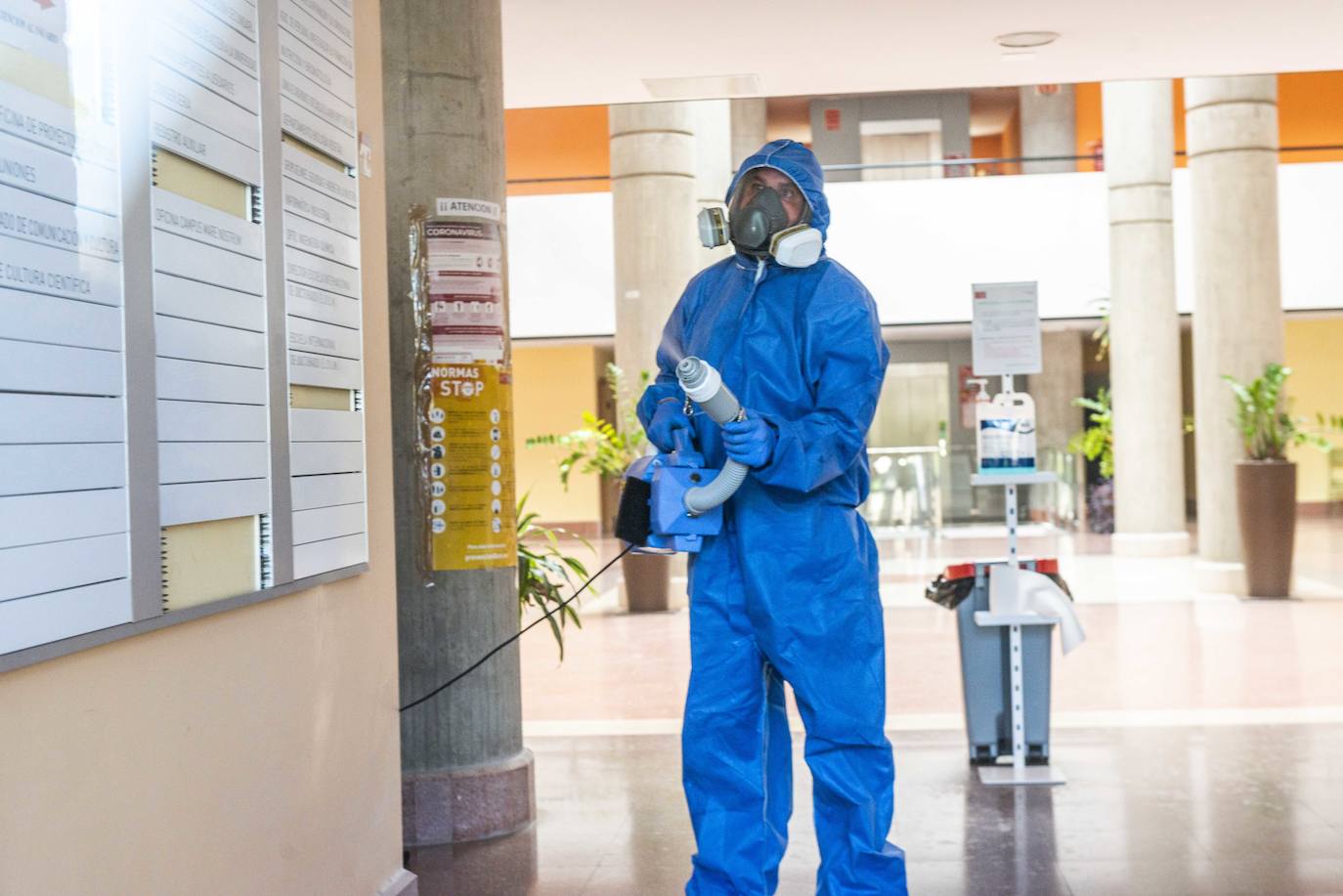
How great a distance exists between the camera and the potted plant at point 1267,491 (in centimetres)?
878

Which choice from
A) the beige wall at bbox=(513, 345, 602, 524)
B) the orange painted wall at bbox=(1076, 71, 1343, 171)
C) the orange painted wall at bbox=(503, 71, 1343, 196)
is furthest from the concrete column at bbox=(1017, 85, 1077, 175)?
the beige wall at bbox=(513, 345, 602, 524)

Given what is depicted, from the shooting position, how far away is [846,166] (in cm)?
1366

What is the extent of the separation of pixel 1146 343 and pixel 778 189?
9.97 metres

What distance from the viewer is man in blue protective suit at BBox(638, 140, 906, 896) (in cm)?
276

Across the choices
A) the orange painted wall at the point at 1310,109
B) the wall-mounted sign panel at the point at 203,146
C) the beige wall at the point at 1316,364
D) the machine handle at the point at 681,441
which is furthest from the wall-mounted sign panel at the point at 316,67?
the beige wall at the point at 1316,364

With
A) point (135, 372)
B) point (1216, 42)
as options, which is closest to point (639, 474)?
point (135, 372)

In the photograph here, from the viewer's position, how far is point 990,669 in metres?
4.54

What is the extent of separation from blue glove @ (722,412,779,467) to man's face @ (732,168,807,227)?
500 millimetres

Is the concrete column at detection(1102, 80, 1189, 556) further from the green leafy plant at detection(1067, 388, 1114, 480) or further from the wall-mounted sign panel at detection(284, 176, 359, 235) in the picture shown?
the wall-mounted sign panel at detection(284, 176, 359, 235)

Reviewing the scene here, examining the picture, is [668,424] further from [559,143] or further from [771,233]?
[559,143]

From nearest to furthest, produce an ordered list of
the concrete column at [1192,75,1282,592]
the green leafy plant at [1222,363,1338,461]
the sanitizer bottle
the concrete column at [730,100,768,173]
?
the sanitizer bottle, the green leafy plant at [1222,363,1338,461], the concrete column at [1192,75,1282,592], the concrete column at [730,100,768,173]

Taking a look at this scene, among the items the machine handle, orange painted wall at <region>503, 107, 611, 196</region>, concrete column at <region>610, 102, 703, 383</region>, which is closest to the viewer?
the machine handle

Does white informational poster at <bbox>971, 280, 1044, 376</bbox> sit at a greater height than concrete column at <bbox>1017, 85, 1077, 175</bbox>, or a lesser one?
lesser

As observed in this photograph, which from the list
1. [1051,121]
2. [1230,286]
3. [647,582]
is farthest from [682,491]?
[1051,121]
